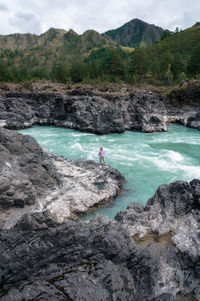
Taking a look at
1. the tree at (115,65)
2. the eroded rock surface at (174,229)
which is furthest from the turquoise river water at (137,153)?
the tree at (115,65)

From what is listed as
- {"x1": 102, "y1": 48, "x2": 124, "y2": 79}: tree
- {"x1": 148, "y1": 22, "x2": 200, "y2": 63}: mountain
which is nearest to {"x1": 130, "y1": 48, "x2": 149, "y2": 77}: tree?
{"x1": 102, "y1": 48, "x2": 124, "y2": 79}: tree

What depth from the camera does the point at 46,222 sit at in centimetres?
907

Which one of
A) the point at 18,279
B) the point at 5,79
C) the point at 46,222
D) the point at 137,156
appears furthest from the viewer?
the point at 5,79

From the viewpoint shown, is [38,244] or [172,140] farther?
[172,140]

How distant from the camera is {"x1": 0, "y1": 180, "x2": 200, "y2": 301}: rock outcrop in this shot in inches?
246

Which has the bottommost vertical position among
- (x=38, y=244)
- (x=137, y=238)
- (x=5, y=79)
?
(x=137, y=238)

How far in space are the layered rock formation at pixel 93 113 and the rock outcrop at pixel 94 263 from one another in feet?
98.5

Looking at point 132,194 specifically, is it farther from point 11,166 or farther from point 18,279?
point 18,279

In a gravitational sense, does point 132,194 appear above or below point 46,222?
below

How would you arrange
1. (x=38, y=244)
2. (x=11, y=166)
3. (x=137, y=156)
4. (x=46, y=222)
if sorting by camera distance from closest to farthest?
(x=38, y=244), (x=46, y=222), (x=11, y=166), (x=137, y=156)

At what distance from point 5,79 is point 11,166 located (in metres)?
76.3

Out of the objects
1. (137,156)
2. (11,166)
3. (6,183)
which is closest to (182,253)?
(6,183)

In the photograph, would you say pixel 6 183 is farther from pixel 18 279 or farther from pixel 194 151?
pixel 194 151

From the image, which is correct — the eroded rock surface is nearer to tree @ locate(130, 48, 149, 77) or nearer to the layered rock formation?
the layered rock formation
